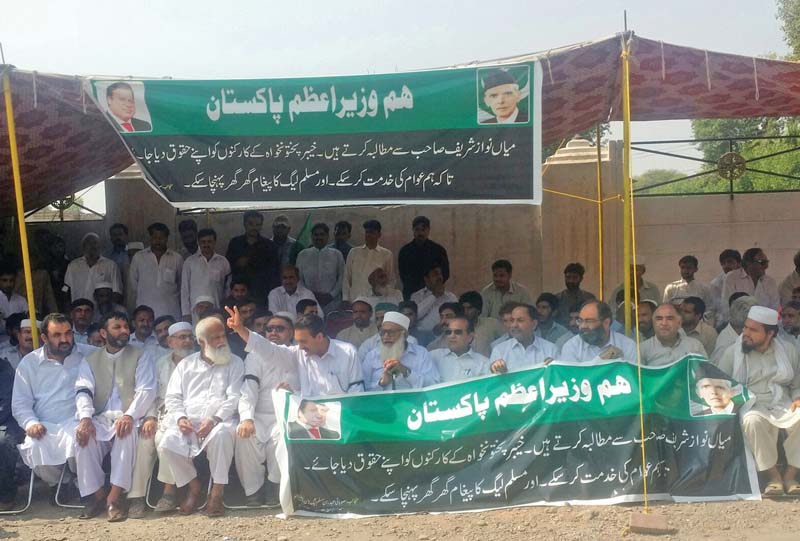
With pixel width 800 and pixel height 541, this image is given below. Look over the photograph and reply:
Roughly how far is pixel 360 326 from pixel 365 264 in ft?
4.77

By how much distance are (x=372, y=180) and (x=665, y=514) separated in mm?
2958

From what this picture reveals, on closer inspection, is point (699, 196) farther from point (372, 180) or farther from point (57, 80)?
point (57, 80)

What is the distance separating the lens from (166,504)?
5.98 metres

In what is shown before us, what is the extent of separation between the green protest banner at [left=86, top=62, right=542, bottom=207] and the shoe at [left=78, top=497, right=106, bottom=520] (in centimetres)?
214

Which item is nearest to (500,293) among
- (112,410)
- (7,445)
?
(112,410)

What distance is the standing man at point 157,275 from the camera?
8.77m

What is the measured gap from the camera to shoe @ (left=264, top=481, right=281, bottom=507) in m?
6.07

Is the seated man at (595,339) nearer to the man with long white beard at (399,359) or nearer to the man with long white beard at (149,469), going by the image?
the man with long white beard at (399,359)

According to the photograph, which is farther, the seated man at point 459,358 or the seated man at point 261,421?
the seated man at point 459,358

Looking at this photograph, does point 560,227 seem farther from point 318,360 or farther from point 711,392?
point 318,360

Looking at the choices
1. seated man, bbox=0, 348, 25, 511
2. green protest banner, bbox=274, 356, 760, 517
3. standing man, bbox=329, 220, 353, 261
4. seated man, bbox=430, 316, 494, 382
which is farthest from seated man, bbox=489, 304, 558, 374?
seated man, bbox=0, 348, 25, 511

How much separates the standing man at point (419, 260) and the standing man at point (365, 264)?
0.55 ft

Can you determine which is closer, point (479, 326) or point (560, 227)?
Answer: point (479, 326)

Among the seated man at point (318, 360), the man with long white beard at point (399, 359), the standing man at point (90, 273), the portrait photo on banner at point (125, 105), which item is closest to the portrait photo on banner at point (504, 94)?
the man with long white beard at point (399, 359)
